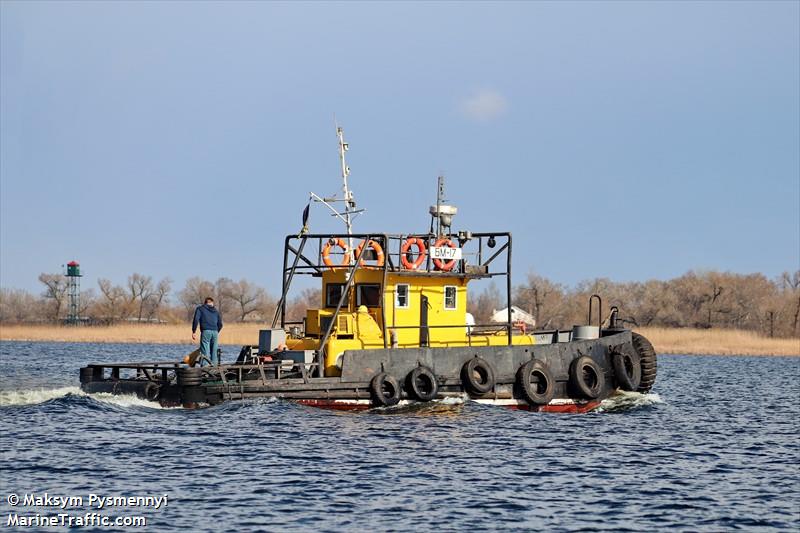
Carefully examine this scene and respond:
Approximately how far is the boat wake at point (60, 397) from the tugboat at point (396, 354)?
0.49 feet

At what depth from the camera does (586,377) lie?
26703mm

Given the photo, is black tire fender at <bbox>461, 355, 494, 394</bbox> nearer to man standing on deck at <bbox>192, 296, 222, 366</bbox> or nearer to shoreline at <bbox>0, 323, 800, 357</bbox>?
man standing on deck at <bbox>192, 296, 222, 366</bbox>

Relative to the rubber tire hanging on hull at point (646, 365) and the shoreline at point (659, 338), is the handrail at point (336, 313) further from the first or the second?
the shoreline at point (659, 338)

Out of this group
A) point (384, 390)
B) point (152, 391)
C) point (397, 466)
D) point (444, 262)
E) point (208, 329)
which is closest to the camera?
point (397, 466)

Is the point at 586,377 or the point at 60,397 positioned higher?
the point at 586,377

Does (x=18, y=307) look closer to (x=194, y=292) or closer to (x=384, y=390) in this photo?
(x=194, y=292)

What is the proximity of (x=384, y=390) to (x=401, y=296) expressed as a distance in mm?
2849

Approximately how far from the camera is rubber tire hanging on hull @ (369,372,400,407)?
23.1 meters

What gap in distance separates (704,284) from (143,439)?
2811 inches

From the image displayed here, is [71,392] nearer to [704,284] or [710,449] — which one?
[710,449]

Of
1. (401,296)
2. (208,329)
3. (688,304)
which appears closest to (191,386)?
(208,329)

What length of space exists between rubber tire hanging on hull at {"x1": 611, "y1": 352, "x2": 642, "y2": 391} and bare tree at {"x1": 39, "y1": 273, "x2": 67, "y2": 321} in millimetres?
74765

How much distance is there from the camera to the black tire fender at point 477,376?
80.1 ft

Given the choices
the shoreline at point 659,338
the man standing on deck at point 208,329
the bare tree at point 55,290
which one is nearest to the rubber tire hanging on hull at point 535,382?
the man standing on deck at point 208,329
